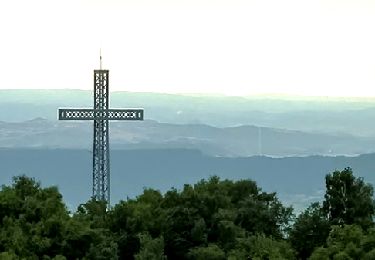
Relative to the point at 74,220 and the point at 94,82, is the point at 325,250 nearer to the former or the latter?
the point at 74,220

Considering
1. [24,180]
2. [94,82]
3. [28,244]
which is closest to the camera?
[28,244]

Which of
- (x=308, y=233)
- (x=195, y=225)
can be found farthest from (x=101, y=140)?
(x=308, y=233)

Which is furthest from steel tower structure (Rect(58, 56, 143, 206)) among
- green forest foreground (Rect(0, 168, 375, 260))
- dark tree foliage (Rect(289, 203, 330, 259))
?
dark tree foliage (Rect(289, 203, 330, 259))

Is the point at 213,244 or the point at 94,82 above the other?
the point at 94,82

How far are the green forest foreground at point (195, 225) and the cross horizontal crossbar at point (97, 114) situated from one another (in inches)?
553

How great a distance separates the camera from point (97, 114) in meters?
53.2

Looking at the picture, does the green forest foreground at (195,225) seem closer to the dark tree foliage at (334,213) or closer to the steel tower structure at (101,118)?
the dark tree foliage at (334,213)

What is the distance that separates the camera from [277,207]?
3819 cm

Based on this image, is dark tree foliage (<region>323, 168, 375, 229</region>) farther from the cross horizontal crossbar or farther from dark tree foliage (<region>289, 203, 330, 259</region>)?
the cross horizontal crossbar

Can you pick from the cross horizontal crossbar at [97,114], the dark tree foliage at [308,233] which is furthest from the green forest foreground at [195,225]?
the cross horizontal crossbar at [97,114]

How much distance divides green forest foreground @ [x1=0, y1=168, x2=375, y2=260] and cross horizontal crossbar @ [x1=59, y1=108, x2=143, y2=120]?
14036 millimetres

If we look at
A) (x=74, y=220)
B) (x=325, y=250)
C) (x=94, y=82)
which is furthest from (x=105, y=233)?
(x=94, y=82)

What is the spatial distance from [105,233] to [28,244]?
434cm

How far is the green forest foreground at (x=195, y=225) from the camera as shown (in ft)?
97.7
